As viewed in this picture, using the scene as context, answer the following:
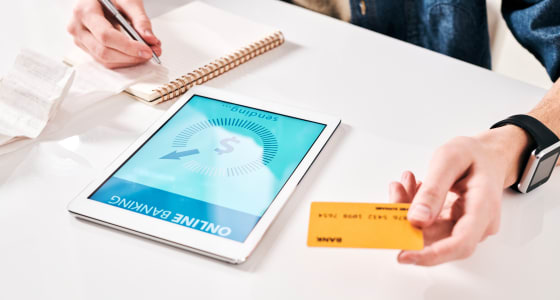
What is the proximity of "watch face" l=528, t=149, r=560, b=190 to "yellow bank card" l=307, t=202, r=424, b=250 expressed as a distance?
0.75ft

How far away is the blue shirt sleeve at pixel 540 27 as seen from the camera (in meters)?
0.98

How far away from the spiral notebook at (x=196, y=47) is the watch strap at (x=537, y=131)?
0.48 meters

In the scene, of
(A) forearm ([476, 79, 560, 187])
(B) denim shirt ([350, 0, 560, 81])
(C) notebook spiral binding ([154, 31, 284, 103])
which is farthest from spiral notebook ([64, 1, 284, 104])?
(A) forearm ([476, 79, 560, 187])

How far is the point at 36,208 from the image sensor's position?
27.0 inches

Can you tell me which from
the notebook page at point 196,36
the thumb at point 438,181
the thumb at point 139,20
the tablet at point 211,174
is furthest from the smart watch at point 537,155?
the thumb at point 139,20

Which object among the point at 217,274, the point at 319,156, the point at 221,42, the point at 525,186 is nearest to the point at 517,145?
the point at 525,186

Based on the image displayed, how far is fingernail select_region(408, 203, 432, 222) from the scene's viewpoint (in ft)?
1.84

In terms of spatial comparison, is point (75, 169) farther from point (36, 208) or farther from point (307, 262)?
point (307, 262)

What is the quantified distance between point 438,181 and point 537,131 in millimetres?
244

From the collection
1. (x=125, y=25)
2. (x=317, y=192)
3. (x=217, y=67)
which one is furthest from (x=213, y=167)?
(x=125, y=25)

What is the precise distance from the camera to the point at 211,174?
720 mm

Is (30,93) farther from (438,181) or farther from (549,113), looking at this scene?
(549,113)

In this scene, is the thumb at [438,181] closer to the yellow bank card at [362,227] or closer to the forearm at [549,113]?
the yellow bank card at [362,227]

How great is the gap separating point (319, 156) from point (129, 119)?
32 cm
